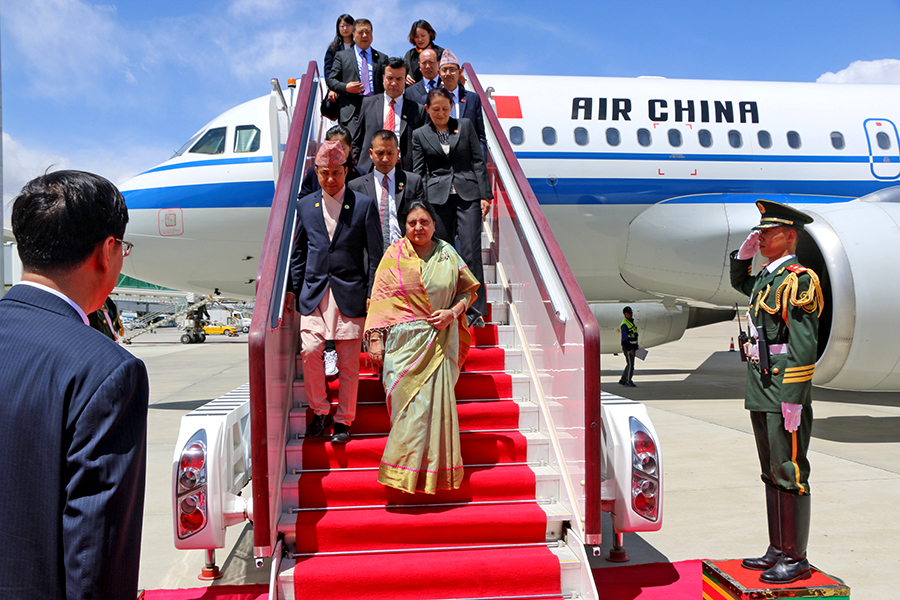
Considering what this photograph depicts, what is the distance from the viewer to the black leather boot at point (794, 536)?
276 cm

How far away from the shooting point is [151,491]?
4.89 metres

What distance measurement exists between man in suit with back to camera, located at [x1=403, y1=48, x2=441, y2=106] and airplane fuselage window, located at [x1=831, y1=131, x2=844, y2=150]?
6.11 meters

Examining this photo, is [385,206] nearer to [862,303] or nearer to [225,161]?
[225,161]

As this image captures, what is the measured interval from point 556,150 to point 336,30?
3.26 metres

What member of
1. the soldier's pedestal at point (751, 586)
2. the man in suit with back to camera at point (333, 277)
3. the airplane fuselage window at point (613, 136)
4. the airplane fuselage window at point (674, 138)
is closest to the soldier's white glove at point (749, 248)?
the soldier's pedestal at point (751, 586)

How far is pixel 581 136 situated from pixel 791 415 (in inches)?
226

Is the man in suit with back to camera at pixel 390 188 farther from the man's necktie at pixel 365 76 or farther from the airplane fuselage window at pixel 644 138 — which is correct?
the airplane fuselage window at pixel 644 138

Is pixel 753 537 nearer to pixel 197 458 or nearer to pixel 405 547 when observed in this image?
pixel 405 547

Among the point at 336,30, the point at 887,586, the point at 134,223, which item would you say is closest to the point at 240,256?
the point at 134,223

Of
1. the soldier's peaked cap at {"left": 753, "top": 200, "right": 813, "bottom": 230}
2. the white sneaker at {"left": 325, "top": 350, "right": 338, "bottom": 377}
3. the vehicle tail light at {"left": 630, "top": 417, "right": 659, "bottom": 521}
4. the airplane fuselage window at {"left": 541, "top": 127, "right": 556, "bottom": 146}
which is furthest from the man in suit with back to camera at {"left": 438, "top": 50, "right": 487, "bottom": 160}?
the airplane fuselage window at {"left": 541, "top": 127, "right": 556, "bottom": 146}

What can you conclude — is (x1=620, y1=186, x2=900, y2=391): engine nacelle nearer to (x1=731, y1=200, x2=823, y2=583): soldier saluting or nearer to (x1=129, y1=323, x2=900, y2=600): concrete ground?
(x1=129, y1=323, x2=900, y2=600): concrete ground

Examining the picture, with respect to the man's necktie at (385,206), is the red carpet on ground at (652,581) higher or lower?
lower

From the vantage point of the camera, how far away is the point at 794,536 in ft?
9.20

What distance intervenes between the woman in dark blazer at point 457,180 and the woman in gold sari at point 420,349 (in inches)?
40.8
